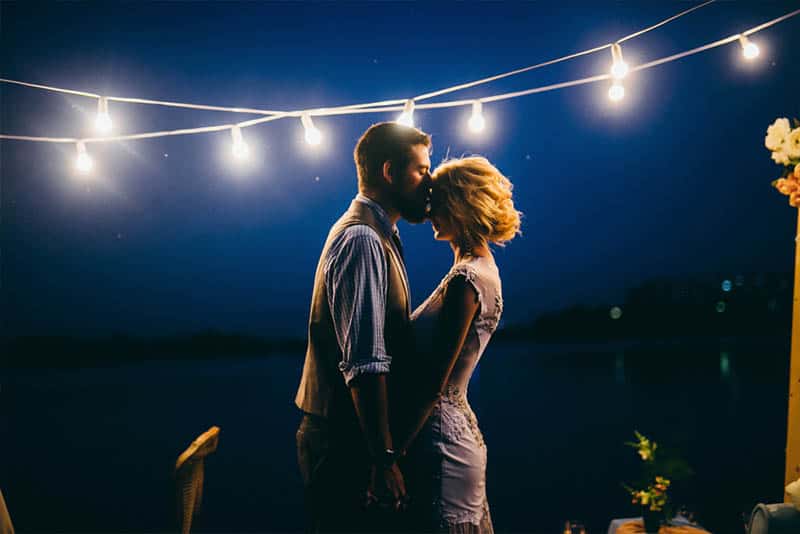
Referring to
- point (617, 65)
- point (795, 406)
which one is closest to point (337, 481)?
point (617, 65)

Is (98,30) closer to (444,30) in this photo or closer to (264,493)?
(444,30)

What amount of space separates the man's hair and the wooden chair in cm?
120

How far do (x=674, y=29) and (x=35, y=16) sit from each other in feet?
18.1

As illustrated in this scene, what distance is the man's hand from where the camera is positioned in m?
1.67

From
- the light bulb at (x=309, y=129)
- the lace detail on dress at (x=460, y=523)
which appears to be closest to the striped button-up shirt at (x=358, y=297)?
the lace detail on dress at (x=460, y=523)

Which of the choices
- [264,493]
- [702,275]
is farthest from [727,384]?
[264,493]

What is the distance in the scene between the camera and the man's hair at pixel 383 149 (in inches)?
73.2

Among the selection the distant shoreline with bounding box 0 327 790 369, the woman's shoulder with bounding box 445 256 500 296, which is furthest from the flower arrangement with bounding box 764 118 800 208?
the distant shoreline with bounding box 0 327 790 369

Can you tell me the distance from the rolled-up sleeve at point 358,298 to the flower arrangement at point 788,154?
1987 mm

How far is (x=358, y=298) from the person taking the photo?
1634mm

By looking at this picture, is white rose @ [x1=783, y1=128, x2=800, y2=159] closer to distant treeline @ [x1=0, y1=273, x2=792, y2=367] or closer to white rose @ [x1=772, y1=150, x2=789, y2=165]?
white rose @ [x1=772, y1=150, x2=789, y2=165]

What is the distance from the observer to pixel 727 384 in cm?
3388

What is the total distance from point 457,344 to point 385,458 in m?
0.43

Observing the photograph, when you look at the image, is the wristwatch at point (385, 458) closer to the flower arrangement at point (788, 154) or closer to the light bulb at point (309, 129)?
the light bulb at point (309, 129)
